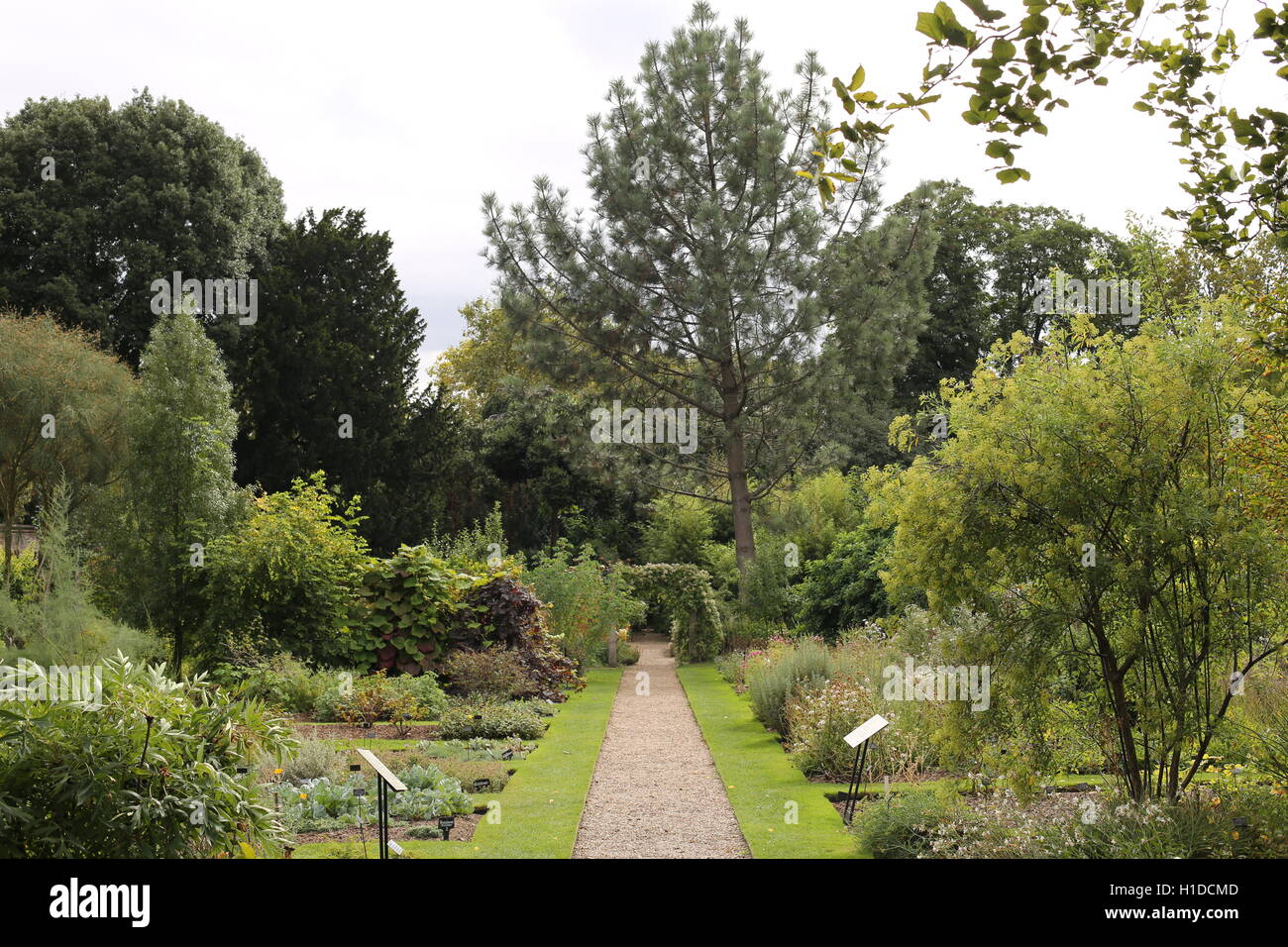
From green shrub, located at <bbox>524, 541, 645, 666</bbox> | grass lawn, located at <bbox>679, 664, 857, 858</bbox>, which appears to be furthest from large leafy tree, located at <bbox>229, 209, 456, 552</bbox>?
grass lawn, located at <bbox>679, 664, 857, 858</bbox>

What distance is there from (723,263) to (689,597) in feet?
19.2

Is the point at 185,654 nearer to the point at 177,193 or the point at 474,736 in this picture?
the point at 474,736

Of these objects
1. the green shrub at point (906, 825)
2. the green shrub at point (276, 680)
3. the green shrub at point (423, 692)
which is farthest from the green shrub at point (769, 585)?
the green shrub at point (906, 825)

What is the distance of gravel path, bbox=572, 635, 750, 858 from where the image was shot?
674 cm

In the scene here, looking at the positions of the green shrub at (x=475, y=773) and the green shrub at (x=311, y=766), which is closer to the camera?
the green shrub at (x=311, y=766)

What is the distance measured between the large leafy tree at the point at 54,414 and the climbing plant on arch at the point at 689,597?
9.10m

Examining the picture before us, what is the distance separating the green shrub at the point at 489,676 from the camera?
13.0 metres

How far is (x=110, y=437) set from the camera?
59.5ft

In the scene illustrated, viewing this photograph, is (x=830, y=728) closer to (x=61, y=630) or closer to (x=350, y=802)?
(x=350, y=802)

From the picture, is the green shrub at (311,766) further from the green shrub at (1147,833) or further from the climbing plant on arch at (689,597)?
the climbing plant on arch at (689,597)

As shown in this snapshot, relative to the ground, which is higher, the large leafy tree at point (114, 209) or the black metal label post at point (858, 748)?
the large leafy tree at point (114, 209)

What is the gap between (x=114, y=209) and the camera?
25.3 metres

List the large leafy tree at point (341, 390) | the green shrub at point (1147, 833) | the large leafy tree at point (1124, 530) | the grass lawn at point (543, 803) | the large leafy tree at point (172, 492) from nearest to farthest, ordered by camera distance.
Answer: the green shrub at point (1147, 833), the large leafy tree at point (1124, 530), the grass lawn at point (543, 803), the large leafy tree at point (172, 492), the large leafy tree at point (341, 390)
